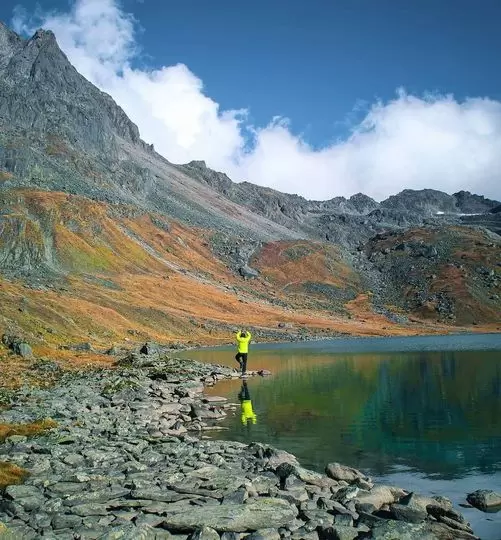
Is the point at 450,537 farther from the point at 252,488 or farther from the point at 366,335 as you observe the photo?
the point at 366,335

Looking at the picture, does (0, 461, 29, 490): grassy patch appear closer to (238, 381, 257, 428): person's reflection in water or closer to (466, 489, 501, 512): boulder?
(238, 381, 257, 428): person's reflection in water

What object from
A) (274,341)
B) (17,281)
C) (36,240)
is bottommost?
(274,341)

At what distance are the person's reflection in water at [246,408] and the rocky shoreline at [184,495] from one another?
4449 mm

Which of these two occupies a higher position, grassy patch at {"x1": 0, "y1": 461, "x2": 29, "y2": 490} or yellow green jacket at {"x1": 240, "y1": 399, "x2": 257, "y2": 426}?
grassy patch at {"x1": 0, "y1": 461, "x2": 29, "y2": 490}

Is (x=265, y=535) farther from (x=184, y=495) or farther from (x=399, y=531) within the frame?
(x=399, y=531)

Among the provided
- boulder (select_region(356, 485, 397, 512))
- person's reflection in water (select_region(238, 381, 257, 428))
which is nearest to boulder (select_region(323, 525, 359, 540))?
boulder (select_region(356, 485, 397, 512))

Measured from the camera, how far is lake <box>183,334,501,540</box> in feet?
72.8

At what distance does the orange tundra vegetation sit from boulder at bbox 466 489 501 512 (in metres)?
46.7

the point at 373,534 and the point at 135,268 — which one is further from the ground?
the point at 135,268

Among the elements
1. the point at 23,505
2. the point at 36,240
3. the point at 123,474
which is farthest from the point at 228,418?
the point at 36,240

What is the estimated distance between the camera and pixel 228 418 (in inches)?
1331

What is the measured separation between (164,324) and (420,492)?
109m

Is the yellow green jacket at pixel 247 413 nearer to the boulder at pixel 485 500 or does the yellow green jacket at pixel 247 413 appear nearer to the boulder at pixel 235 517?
the boulder at pixel 485 500

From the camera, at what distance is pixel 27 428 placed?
2539 centimetres
